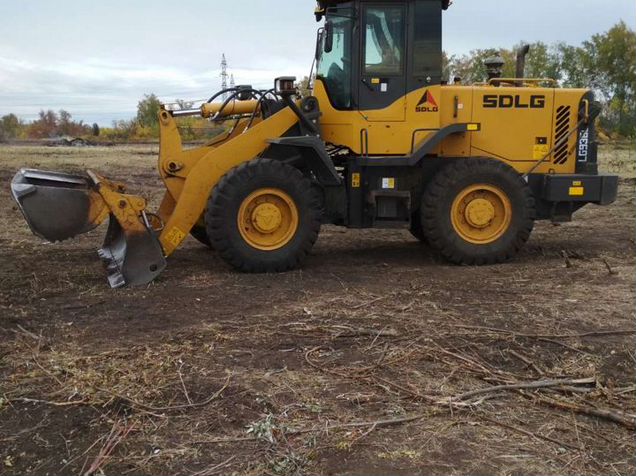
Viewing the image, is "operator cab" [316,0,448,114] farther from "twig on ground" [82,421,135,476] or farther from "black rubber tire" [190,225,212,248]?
"twig on ground" [82,421,135,476]

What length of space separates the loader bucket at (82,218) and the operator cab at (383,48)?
2698 millimetres

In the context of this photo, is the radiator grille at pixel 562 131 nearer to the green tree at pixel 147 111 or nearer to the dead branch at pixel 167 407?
the dead branch at pixel 167 407

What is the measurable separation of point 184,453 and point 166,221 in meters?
4.26

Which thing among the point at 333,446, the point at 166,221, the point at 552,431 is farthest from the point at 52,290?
the point at 552,431

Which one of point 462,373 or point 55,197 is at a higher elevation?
point 55,197

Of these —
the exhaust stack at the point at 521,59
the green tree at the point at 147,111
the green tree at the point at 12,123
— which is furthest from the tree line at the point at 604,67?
the green tree at the point at 12,123

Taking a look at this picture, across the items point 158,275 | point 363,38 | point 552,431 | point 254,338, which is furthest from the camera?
point 363,38

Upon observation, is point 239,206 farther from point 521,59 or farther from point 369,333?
point 521,59

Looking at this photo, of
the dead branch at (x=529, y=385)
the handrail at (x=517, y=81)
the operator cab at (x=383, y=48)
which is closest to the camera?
the dead branch at (x=529, y=385)

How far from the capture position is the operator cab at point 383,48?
7.32 metres

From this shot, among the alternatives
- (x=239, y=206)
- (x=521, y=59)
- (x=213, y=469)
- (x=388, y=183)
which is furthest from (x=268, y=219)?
(x=521, y=59)

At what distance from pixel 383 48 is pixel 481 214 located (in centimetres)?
218

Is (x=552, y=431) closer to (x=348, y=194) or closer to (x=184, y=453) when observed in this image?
(x=184, y=453)

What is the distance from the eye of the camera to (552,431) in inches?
145
